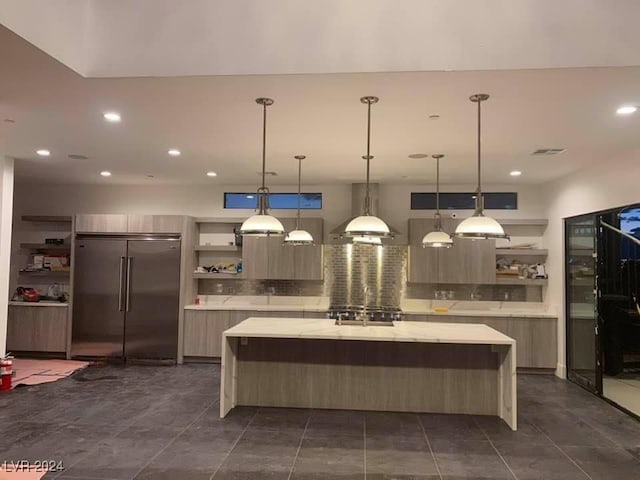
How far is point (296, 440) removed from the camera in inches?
152

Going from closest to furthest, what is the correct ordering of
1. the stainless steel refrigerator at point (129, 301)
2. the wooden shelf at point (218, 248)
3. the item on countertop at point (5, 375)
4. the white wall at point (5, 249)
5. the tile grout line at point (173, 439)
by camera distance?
the tile grout line at point (173, 439), the item on countertop at point (5, 375), the white wall at point (5, 249), the stainless steel refrigerator at point (129, 301), the wooden shelf at point (218, 248)

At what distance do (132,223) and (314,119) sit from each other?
13.6 feet

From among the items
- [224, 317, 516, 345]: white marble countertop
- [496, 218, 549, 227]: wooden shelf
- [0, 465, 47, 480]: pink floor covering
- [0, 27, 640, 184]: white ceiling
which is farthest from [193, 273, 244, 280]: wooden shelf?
[496, 218, 549, 227]: wooden shelf

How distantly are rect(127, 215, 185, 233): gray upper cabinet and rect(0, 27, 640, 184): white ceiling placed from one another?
103 cm

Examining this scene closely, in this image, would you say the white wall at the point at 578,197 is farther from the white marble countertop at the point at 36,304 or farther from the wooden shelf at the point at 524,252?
the white marble countertop at the point at 36,304

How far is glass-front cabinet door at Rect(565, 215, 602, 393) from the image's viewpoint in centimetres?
549

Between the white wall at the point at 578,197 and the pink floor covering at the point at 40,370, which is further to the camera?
the pink floor covering at the point at 40,370

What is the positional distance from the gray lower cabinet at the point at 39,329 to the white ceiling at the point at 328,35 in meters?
5.08

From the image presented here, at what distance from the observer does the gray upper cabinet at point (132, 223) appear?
6797 mm

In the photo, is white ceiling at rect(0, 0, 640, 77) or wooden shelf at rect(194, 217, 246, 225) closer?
white ceiling at rect(0, 0, 640, 77)

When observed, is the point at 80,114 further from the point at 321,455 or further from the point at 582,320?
the point at 582,320

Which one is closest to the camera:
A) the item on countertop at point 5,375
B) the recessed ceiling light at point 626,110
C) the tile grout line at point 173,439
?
the tile grout line at point 173,439

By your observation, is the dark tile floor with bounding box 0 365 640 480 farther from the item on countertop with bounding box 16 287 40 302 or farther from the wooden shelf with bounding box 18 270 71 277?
the wooden shelf with bounding box 18 270 71 277

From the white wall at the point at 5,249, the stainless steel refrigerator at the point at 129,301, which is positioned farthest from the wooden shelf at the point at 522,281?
the white wall at the point at 5,249
